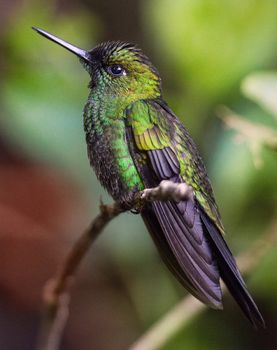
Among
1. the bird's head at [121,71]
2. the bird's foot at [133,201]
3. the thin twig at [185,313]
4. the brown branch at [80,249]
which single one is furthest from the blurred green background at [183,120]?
the brown branch at [80,249]

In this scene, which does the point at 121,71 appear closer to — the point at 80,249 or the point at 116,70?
the point at 116,70

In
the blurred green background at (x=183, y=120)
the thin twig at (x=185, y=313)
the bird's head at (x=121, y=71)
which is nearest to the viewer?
the bird's head at (x=121, y=71)

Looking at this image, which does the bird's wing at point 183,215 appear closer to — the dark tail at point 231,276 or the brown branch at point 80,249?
the dark tail at point 231,276

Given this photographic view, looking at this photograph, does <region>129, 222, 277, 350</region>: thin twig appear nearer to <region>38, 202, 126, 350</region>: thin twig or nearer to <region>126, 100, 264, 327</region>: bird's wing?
<region>38, 202, 126, 350</region>: thin twig

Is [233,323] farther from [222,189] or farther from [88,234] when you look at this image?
Result: [88,234]

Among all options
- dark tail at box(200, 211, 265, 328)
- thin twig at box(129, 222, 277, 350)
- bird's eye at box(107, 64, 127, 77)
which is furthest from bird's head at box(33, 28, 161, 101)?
thin twig at box(129, 222, 277, 350)

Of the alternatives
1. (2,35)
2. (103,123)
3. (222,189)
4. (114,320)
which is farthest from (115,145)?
(114,320)
